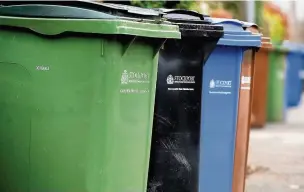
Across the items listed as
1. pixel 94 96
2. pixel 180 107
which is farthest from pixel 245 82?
pixel 94 96

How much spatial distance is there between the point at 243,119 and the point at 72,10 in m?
2.15

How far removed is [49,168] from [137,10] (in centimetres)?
132

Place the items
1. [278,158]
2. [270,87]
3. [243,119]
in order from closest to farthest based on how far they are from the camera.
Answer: [243,119] < [278,158] < [270,87]

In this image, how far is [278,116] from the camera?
16.1 m

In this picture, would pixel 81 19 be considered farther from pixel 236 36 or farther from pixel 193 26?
pixel 236 36

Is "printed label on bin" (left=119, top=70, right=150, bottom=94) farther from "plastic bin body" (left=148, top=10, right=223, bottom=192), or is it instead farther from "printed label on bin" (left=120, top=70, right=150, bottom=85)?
"plastic bin body" (left=148, top=10, right=223, bottom=192)

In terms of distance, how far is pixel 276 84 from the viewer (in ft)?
51.3

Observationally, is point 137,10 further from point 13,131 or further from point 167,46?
point 13,131

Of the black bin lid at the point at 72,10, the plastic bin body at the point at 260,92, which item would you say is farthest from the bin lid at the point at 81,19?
the plastic bin body at the point at 260,92

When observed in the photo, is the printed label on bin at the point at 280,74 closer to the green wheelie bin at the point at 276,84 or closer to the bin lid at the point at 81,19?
the green wheelie bin at the point at 276,84

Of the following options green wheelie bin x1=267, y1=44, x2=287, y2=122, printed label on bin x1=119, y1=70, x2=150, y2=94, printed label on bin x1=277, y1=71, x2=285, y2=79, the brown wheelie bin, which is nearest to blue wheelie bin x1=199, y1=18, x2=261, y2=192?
the brown wheelie bin

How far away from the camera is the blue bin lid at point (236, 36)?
A: 6.35 m

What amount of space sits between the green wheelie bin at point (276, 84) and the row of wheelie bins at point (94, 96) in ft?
32.5

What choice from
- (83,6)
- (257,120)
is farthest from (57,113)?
(257,120)
